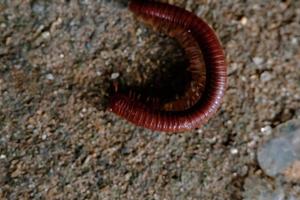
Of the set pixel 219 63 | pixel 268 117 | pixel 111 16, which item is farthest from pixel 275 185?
pixel 111 16

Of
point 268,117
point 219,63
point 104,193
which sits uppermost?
point 219,63

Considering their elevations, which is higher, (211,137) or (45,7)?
(45,7)

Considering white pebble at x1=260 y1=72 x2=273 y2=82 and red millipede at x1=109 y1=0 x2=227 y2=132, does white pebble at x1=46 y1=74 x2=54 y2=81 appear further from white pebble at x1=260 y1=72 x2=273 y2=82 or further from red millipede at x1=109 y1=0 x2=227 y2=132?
white pebble at x1=260 y1=72 x2=273 y2=82

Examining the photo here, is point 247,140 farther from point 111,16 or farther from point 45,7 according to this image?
point 45,7

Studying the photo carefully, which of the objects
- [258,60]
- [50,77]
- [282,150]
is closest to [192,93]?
[258,60]

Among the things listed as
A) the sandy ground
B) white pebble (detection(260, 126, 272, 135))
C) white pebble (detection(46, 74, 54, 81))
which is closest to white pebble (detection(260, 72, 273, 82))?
the sandy ground
